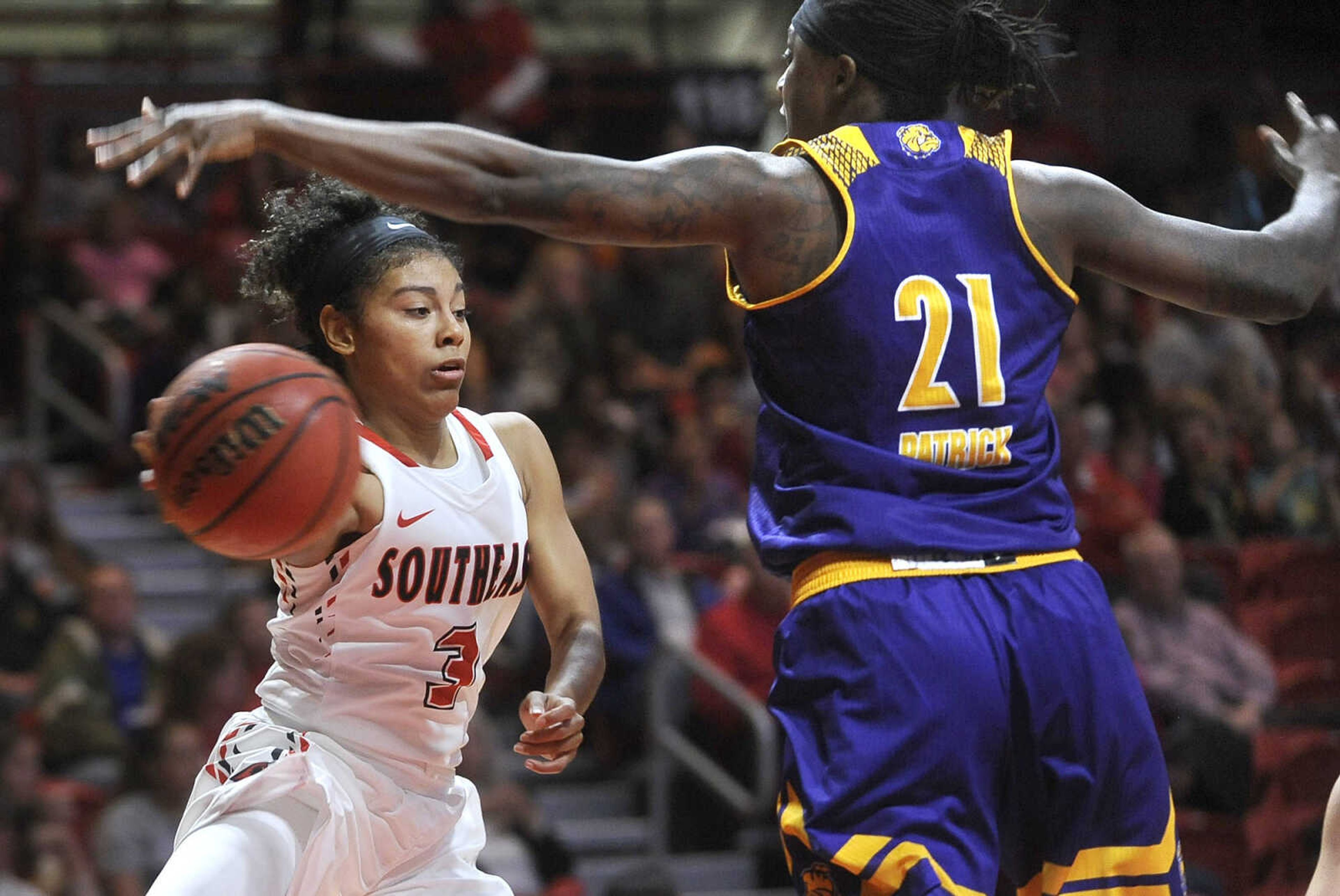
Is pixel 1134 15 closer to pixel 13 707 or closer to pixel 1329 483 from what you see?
pixel 1329 483

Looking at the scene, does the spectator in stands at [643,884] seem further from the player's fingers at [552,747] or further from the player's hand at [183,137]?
the player's hand at [183,137]

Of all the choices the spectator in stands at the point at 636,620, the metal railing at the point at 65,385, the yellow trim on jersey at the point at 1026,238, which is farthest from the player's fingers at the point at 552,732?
the metal railing at the point at 65,385

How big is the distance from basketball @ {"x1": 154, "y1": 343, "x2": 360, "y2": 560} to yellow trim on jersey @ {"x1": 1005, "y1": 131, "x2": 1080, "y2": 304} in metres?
1.26

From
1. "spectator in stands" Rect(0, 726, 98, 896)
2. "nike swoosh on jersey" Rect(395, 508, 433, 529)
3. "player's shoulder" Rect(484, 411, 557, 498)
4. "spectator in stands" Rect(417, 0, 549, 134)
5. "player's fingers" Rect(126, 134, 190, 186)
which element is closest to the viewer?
"player's fingers" Rect(126, 134, 190, 186)

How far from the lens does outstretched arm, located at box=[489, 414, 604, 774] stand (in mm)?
3564

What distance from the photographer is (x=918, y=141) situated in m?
3.15

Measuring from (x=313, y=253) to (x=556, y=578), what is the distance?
857 millimetres

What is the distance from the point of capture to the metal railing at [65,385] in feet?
32.7

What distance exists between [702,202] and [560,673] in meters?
1.09

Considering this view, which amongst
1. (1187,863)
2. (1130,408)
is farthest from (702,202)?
(1130,408)

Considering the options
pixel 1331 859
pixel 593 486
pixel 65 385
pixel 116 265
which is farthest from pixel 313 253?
pixel 116 265

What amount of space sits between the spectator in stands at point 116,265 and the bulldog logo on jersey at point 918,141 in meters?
8.18

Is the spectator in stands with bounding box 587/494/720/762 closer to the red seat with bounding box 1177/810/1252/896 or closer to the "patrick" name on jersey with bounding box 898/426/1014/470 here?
the red seat with bounding box 1177/810/1252/896

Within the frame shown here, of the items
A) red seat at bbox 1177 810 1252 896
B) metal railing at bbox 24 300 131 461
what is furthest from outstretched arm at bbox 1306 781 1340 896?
metal railing at bbox 24 300 131 461
